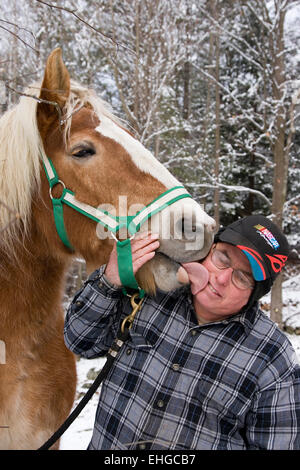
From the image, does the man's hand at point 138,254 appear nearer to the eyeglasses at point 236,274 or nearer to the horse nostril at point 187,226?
the horse nostril at point 187,226

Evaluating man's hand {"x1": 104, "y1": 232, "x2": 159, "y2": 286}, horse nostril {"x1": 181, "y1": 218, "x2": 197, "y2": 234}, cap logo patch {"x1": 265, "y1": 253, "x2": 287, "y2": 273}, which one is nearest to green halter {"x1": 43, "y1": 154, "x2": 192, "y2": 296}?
man's hand {"x1": 104, "y1": 232, "x2": 159, "y2": 286}

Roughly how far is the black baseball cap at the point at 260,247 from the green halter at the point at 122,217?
0.32 m

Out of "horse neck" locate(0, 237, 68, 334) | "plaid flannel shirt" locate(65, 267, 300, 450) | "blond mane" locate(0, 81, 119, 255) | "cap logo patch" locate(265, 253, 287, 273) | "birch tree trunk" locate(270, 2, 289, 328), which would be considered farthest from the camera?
"birch tree trunk" locate(270, 2, 289, 328)

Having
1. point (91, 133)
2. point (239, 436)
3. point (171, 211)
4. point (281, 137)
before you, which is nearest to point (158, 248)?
point (171, 211)

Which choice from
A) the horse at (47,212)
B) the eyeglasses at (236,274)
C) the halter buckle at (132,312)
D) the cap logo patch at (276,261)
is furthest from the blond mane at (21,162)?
the cap logo patch at (276,261)

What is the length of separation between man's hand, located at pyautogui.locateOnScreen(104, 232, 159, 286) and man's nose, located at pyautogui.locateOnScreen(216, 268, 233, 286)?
0.33m

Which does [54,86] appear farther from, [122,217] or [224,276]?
[224,276]

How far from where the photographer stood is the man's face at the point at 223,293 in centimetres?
164

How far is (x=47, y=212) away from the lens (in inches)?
77.8

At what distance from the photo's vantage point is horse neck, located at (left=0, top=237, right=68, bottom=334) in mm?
1989

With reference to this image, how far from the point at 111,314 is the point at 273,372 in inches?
33.2

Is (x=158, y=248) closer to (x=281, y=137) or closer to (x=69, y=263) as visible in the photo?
(x=69, y=263)

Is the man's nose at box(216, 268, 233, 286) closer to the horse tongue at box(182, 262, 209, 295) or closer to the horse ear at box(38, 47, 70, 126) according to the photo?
the horse tongue at box(182, 262, 209, 295)
